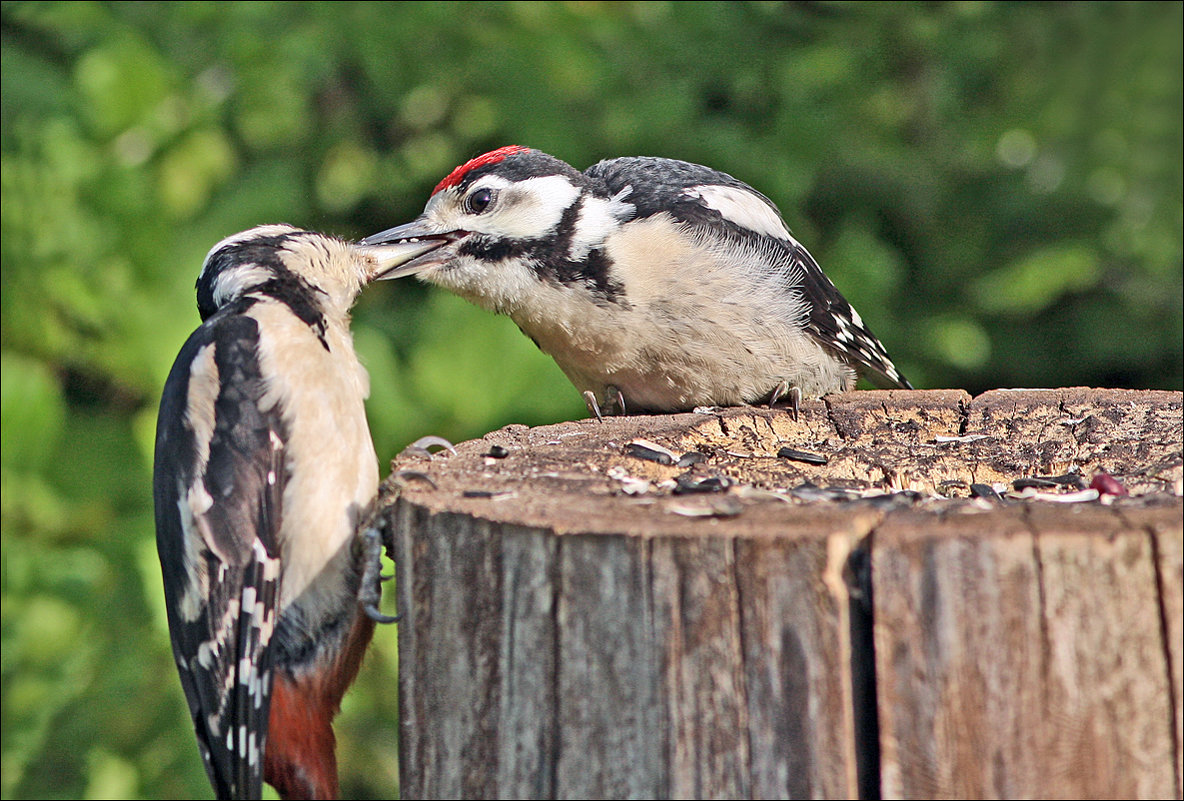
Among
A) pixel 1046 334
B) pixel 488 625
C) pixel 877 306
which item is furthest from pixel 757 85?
pixel 488 625

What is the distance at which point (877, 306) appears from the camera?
4.99m

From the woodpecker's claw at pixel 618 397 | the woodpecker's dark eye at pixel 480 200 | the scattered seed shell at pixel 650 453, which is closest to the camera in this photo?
the scattered seed shell at pixel 650 453

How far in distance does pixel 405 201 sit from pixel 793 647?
159 inches

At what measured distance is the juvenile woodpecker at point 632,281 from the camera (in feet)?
11.2

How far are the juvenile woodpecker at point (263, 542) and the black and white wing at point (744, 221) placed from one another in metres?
1.29

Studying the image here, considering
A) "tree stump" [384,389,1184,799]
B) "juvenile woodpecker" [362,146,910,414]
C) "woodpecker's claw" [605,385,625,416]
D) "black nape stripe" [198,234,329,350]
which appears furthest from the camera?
"woodpecker's claw" [605,385,625,416]

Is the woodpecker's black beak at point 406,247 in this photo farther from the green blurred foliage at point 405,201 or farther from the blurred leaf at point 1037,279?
the blurred leaf at point 1037,279

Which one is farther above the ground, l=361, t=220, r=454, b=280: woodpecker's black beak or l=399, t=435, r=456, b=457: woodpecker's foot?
l=361, t=220, r=454, b=280: woodpecker's black beak

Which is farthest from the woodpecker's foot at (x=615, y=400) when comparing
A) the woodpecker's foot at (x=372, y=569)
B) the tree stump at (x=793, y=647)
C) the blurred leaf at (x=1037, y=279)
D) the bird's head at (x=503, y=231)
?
the blurred leaf at (x=1037, y=279)

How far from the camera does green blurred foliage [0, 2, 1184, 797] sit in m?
4.17

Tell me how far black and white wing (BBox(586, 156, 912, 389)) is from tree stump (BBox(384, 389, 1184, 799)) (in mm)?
1842

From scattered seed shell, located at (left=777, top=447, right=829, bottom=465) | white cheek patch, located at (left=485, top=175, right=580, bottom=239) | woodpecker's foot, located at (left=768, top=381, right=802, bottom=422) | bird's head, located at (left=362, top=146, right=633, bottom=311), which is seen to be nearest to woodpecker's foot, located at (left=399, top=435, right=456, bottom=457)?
scattered seed shell, located at (left=777, top=447, right=829, bottom=465)

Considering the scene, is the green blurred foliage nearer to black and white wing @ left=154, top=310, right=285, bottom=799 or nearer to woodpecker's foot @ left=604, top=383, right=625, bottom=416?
woodpecker's foot @ left=604, top=383, right=625, bottom=416

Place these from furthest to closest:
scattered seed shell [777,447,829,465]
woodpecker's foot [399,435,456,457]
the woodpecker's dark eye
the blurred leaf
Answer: the blurred leaf < the woodpecker's dark eye < scattered seed shell [777,447,829,465] < woodpecker's foot [399,435,456,457]
